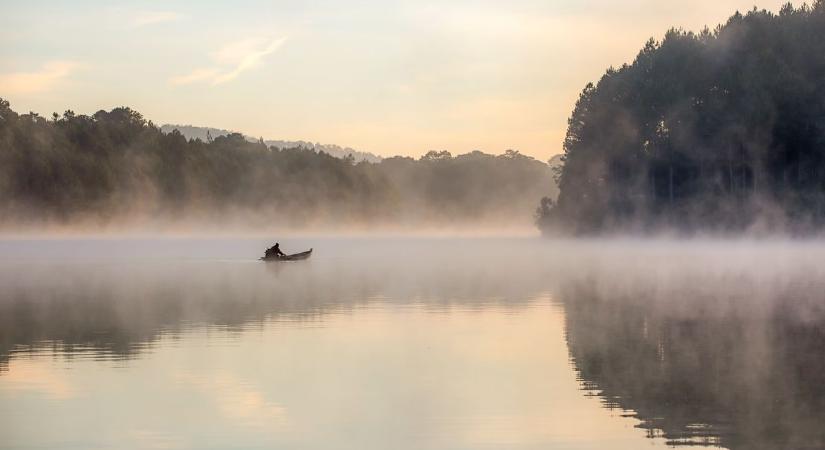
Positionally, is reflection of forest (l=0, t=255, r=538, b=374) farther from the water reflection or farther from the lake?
the water reflection

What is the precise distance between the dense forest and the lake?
5544 centimetres

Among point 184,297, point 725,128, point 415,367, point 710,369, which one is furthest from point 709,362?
point 725,128

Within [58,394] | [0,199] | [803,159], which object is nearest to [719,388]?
[58,394]

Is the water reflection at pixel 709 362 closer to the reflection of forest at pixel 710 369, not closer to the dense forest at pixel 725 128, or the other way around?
the reflection of forest at pixel 710 369

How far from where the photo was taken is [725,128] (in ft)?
332

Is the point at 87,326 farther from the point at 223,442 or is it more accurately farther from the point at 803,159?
the point at 803,159

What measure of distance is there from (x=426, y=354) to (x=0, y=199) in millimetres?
157287

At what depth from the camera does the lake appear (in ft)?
54.3

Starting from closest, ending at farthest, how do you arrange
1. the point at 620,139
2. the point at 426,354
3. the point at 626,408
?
1. the point at 626,408
2. the point at 426,354
3. the point at 620,139

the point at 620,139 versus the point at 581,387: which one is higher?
the point at 620,139

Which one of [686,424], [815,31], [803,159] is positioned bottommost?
[686,424]

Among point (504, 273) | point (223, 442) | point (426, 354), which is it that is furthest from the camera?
point (504, 273)

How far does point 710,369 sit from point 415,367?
17.8 ft

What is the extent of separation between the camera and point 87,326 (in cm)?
3109
